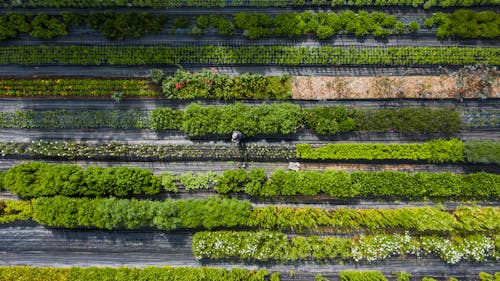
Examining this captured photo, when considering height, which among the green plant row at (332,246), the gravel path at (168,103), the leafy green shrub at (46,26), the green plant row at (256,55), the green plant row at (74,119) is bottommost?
the green plant row at (332,246)

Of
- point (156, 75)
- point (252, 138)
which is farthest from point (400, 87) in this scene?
point (156, 75)

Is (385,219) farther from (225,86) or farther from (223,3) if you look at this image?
(223,3)

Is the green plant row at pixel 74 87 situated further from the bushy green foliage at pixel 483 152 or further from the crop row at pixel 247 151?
the bushy green foliage at pixel 483 152

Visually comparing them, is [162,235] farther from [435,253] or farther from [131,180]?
[435,253]

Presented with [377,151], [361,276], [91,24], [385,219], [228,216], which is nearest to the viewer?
[228,216]

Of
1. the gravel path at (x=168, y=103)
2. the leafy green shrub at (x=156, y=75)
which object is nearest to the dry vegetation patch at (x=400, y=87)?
the gravel path at (x=168, y=103)

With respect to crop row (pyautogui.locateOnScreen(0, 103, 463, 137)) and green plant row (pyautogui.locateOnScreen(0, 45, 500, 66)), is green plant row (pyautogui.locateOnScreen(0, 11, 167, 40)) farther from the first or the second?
crop row (pyautogui.locateOnScreen(0, 103, 463, 137))
